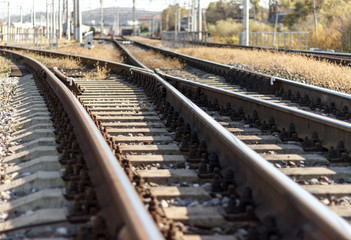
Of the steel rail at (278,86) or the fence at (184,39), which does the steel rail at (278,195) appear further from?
the fence at (184,39)

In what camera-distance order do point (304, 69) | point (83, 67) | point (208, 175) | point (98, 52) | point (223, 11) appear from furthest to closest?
point (223, 11) < point (98, 52) < point (83, 67) < point (304, 69) < point (208, 175)

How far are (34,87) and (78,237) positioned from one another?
912 cm

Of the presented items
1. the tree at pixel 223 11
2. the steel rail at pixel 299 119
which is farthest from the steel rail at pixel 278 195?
the tree at pixel 223 11

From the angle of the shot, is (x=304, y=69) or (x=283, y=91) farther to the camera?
(x=304, y=69)

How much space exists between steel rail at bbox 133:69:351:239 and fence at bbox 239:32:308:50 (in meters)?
27.7

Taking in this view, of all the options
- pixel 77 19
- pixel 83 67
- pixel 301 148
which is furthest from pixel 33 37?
pixel 301 148

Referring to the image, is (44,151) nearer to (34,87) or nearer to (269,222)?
(269,222)

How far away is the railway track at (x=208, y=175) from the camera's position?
10.6ft

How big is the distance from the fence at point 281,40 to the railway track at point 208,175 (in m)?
25.7

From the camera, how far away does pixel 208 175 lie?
4707 millimetres

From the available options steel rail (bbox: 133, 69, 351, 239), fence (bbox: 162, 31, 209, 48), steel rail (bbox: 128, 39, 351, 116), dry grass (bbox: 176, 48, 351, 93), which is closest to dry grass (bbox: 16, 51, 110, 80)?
steel rail (bbox: 128, 39, 351, 116)

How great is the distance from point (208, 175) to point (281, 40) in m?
40.5

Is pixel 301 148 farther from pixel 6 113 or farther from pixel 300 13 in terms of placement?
pixel 300 13

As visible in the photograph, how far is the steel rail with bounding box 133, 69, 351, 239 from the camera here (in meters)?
2.85
